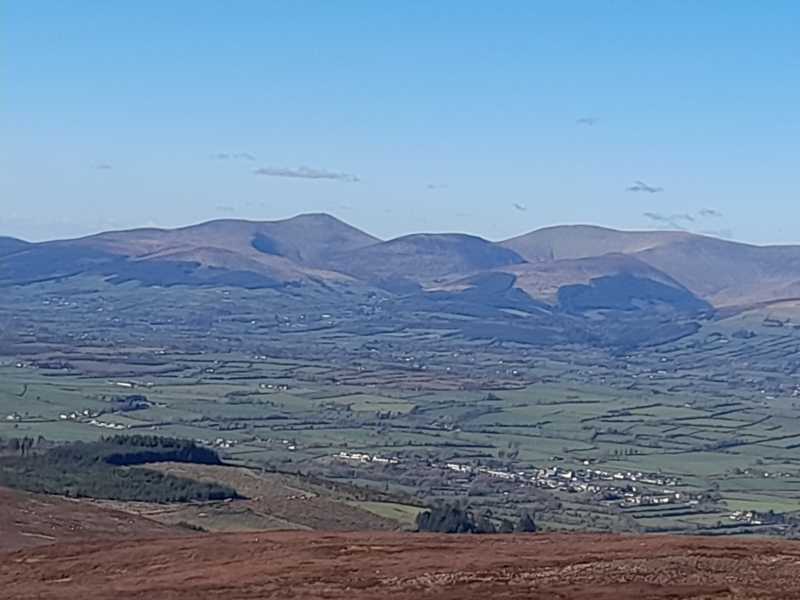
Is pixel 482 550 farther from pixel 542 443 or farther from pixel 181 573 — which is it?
pixel 542 443

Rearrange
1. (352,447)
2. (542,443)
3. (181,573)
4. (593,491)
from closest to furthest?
1. (181,573)
2. (593,491)
3. (352,447)
4. (542,443)

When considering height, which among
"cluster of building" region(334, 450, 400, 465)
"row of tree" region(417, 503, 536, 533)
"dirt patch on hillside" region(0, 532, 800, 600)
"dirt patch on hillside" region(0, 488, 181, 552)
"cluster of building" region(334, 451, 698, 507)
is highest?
"dirt patch on hillside" region(0, 532, 800, 600)

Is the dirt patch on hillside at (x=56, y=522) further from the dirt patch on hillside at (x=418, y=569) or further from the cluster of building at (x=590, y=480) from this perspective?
the cluster of building at (x=590, y=480)

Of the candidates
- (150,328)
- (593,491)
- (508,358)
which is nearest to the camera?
(593,491)

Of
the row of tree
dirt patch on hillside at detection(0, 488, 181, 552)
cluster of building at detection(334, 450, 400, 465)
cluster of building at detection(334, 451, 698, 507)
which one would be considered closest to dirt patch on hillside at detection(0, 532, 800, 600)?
dirt patch on hillside at detection(0, 488, 181, 552)

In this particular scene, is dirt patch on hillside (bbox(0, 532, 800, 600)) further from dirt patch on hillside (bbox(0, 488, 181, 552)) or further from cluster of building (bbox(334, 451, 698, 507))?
cluster of building (bbox(334, 451, 698, 507))

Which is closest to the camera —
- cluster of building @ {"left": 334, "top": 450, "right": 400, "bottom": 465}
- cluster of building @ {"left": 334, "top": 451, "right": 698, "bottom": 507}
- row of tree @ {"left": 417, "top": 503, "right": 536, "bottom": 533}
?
row of tree @ {"left": 417, "top": 503, "right": 536, "bottom": 533}

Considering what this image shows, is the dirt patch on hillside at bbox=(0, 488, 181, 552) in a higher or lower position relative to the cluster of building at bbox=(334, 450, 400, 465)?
higher

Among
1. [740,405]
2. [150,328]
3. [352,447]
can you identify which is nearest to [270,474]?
[352,447]
